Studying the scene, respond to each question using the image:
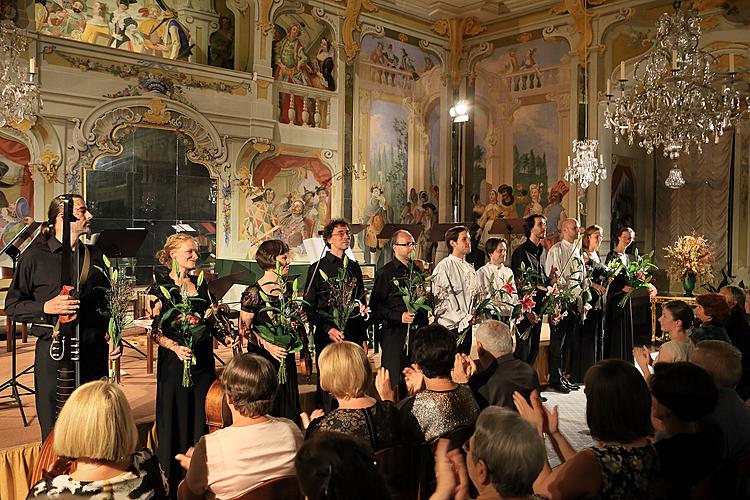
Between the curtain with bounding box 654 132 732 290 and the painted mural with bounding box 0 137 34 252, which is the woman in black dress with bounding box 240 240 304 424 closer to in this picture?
the painted mural with bounding box 0 137 34 252

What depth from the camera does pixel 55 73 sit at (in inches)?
352

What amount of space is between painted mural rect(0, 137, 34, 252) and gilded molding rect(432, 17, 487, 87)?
27.5 ft

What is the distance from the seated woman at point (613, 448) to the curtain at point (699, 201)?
1125 cm

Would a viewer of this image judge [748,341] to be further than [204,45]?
No

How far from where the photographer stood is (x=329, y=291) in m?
5.05

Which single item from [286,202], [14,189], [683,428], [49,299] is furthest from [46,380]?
[286,202]

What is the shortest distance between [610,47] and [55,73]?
29.5 ft

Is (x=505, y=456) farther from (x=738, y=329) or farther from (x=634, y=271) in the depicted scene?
(x=634, y=271)

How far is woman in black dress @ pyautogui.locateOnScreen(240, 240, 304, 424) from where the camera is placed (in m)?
4.44

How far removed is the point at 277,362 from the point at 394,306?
4.47 feet

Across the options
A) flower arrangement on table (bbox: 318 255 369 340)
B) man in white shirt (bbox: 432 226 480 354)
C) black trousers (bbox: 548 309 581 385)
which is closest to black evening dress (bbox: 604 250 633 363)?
black trousers (bbox: 548 309 581 385)

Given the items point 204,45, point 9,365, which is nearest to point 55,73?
point 204,45

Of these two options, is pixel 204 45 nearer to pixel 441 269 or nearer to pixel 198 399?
pixel 441 269

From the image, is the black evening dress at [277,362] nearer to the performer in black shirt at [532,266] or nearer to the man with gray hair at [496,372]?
the man with gray hair at [496,372]
